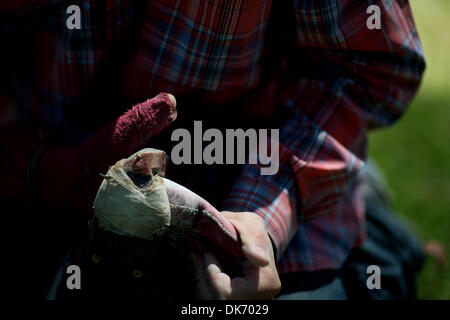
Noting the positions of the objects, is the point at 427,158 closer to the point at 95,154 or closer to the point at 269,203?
the point at 269,203

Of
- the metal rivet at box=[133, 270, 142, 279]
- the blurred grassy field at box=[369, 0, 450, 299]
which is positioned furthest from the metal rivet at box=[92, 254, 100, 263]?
the blurred grassy field at box=[369, 0, 450, 299]

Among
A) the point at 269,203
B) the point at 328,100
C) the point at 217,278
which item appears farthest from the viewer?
the point at 328,100

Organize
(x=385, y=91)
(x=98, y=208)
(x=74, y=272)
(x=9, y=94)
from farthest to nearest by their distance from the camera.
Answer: (x=9, y=94) < (x=385, y=91) < (x=74, y=272) < (x=98, y=208)

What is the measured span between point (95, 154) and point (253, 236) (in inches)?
10.5

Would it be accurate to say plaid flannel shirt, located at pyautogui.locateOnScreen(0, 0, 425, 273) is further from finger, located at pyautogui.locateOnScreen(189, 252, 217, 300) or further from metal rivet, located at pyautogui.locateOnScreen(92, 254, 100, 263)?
metal rivet, located at pyautogui.locateOnScreen(92, 254, 100, 263)

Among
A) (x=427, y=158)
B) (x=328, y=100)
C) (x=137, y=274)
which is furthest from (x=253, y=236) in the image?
(x=427, y=158)

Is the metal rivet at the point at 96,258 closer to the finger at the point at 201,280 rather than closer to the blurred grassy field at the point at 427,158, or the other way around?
the finger at the point at 201,280

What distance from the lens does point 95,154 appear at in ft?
2.28

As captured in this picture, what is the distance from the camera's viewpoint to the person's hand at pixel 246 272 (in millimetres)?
620
